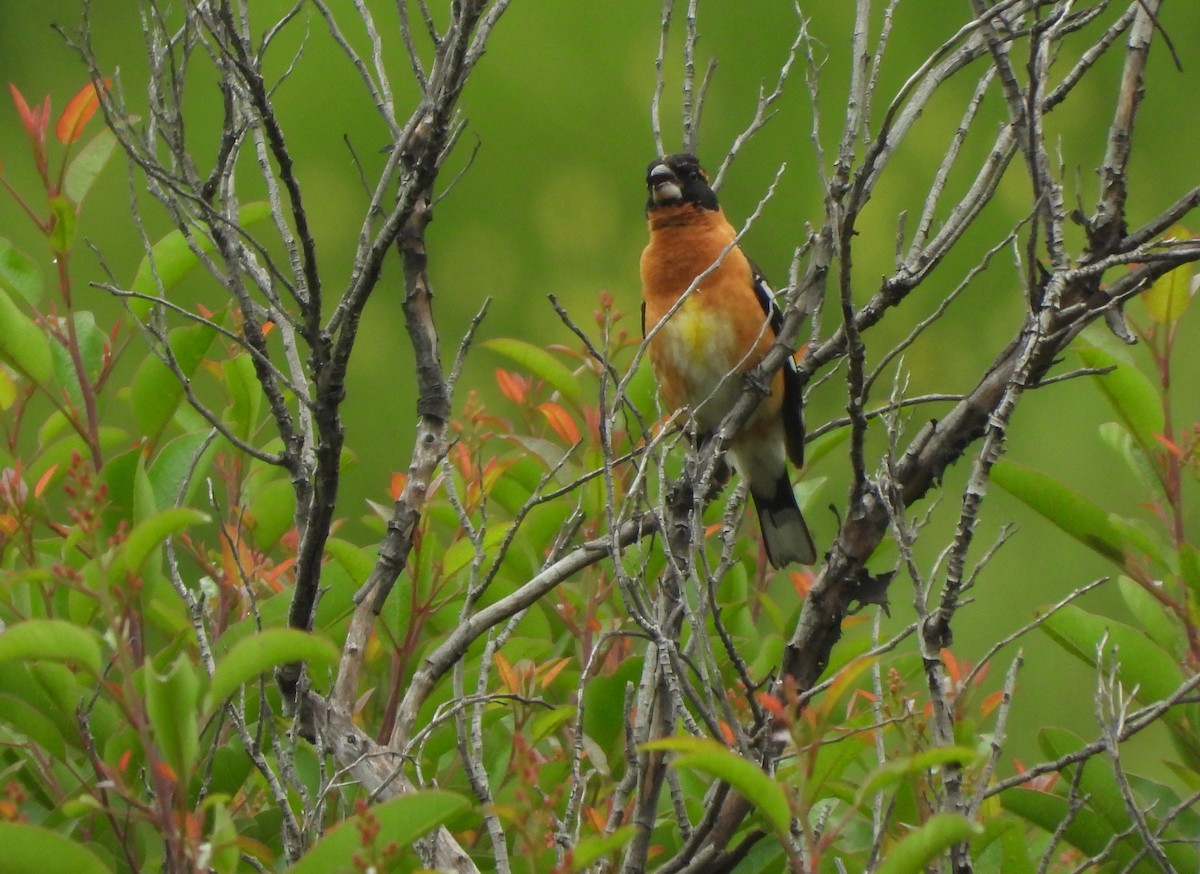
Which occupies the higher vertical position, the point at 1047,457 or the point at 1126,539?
the point at 1047,457

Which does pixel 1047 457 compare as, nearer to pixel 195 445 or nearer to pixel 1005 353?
pixel 1005 353

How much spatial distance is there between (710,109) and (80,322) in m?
3.24

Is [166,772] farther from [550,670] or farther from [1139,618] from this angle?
[1139,618]

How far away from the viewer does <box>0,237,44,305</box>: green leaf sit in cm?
201

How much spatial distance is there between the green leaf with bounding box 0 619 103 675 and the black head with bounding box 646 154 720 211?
184cm

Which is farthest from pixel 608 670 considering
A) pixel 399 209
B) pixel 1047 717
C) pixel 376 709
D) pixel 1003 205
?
pixel 1003 205

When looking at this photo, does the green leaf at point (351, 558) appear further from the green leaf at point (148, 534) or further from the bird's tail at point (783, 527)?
the bird's tail at point (783, 527)

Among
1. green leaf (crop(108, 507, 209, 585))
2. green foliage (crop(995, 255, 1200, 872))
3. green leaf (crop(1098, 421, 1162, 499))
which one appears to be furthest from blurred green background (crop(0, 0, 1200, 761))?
green leaf (crop(108, 507, 209, 585))

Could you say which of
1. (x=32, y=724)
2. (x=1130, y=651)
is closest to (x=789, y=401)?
(x=1130, y=651)

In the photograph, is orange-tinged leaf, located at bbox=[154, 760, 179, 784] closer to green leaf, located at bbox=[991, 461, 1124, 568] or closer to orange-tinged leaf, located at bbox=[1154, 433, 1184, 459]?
green leaf, located at bbox=[991, 461, 1124, 568]

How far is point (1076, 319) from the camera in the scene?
141 centimetres

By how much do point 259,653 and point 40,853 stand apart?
199mm

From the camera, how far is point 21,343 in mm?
1785

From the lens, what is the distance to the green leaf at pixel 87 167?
1.95 meters
